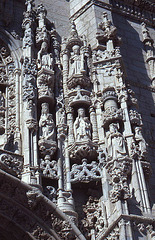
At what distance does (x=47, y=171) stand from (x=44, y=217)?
3.50 ft

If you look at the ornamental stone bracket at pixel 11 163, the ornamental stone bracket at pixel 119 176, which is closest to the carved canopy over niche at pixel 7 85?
the ornamental stone bracket at pixel 11 163

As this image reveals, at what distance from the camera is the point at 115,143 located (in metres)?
9.60

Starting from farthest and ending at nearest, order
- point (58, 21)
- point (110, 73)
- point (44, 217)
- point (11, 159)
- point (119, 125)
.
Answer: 1. point (58, 21)
2. point (110, 73)
3. point (119, 125)
4. point (11, 159)
5. point (44, 217)

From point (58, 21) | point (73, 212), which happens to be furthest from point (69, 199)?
point (58, 21)

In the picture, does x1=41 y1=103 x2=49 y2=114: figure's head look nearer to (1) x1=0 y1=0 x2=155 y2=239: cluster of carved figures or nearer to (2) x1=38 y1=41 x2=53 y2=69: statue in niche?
(1) x1=0 y1=0 x2=155 y2=239: cluster of carved figures

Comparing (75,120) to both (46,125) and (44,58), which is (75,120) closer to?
(46,125)

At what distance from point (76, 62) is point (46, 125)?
194 cm

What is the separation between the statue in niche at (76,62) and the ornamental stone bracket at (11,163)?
2.63 metres

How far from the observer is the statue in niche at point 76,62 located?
36.5ft

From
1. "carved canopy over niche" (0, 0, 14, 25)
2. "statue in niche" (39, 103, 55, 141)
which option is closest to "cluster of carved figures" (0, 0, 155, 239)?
"statue in niche" (39, 103, 55, 141)

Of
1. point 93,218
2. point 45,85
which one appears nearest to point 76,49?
point 45,85

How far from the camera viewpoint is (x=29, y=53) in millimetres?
11242

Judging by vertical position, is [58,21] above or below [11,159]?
above

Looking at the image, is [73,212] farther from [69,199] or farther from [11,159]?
[11,159]
